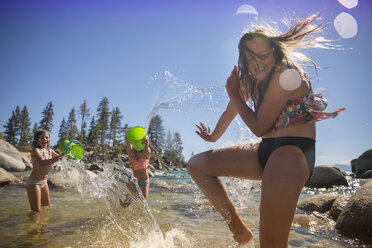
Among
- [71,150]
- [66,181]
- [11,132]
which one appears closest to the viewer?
[71,150]

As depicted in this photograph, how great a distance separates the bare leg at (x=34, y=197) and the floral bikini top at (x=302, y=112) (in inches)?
229

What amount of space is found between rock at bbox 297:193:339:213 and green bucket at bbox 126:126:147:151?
5235 millimetres

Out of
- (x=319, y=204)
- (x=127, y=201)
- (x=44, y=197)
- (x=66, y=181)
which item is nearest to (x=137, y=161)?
(x=127, y=201)

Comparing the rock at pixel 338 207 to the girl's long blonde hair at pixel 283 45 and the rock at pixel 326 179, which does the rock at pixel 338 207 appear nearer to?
the girl's long blonde hair at pixel 283 45

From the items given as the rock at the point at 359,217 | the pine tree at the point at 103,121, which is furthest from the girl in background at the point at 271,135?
the pine tree at the point at 103,121

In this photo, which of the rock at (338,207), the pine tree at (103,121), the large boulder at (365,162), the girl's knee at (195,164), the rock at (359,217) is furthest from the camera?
the pine tree at (103,121)

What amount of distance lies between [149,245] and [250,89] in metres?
2.32

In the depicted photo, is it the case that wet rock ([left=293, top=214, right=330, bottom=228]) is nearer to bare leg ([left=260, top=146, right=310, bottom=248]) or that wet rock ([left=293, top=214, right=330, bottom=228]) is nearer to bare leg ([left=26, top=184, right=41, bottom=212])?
bare leg ([left=260, top=146, right=310, bottom=248])

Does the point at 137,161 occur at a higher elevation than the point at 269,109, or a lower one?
lower

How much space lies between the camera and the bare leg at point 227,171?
2127mm

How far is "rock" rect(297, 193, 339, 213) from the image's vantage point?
6850mm

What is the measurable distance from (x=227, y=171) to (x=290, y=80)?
961 millimetres

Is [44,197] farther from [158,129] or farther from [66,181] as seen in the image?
[158,129]

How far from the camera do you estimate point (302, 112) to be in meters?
1.85
